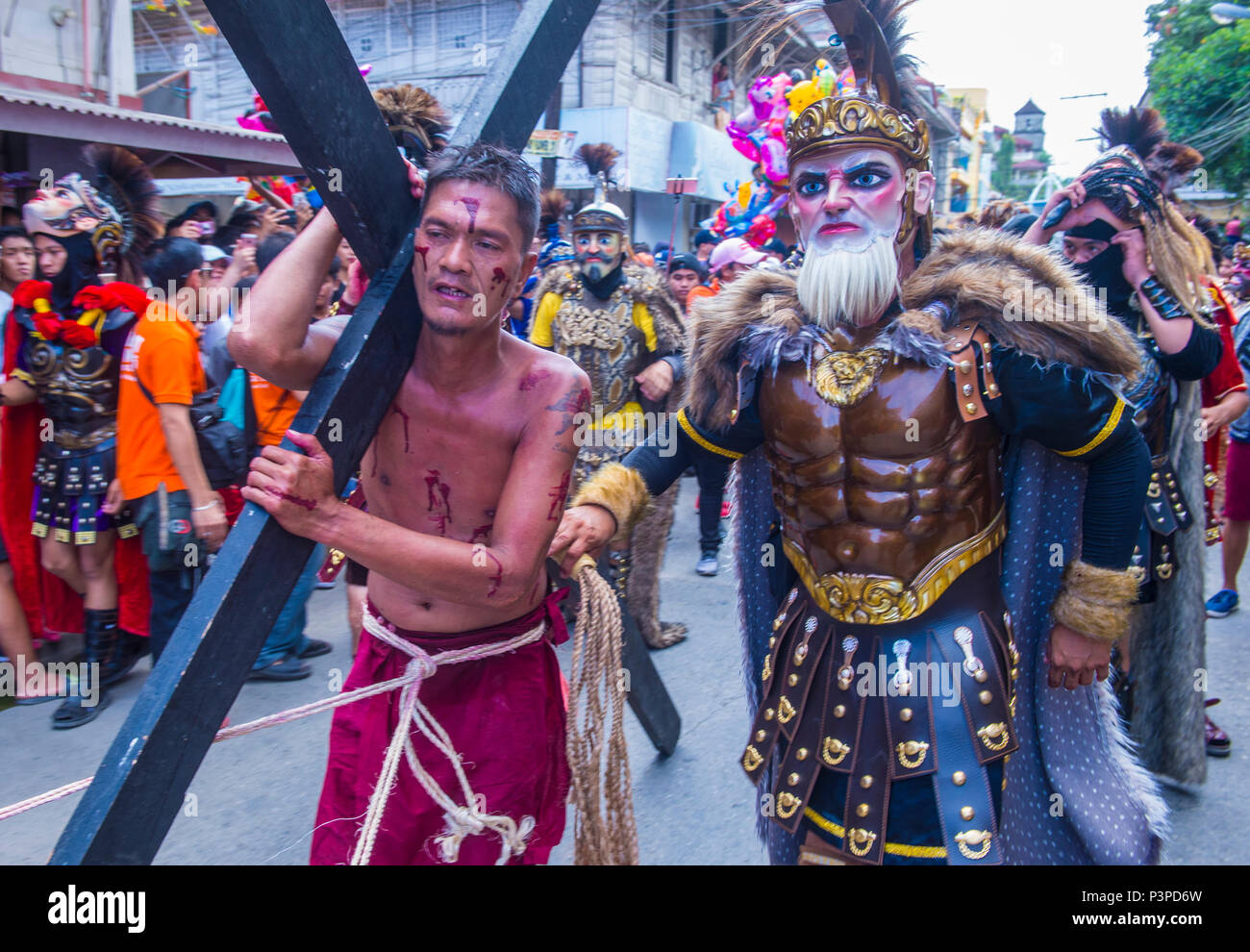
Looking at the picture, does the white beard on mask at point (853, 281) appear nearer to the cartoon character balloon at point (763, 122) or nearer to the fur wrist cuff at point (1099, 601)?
the fur wrist cuff at point (1099, 601)

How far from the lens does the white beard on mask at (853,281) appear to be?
216cm

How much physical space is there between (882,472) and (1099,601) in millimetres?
618

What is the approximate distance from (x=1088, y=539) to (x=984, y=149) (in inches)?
2690

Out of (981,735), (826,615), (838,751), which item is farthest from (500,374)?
(981,735)

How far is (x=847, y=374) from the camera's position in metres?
2.17

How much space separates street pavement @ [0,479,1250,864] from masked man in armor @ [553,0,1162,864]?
3.91ft

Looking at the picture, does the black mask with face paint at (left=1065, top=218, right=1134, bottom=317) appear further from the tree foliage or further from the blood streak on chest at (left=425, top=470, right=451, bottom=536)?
the tree foliage

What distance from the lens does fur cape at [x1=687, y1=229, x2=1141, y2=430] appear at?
2.11 metres

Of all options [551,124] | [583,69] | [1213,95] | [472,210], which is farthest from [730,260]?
[1213,95]

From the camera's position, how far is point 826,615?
7.45ft

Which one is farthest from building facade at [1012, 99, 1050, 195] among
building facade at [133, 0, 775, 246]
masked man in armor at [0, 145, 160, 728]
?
masked man in armor at [0, 145, 160, 728]

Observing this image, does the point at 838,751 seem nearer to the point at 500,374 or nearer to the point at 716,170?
the point at 500,374

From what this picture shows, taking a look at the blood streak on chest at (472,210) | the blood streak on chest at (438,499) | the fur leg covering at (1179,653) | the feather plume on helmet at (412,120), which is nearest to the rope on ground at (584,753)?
the blood streak on chest at (438,499)

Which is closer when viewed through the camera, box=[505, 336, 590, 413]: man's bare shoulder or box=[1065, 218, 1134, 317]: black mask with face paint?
box=[505, 336, 590, 413]: man's bare shoulder
